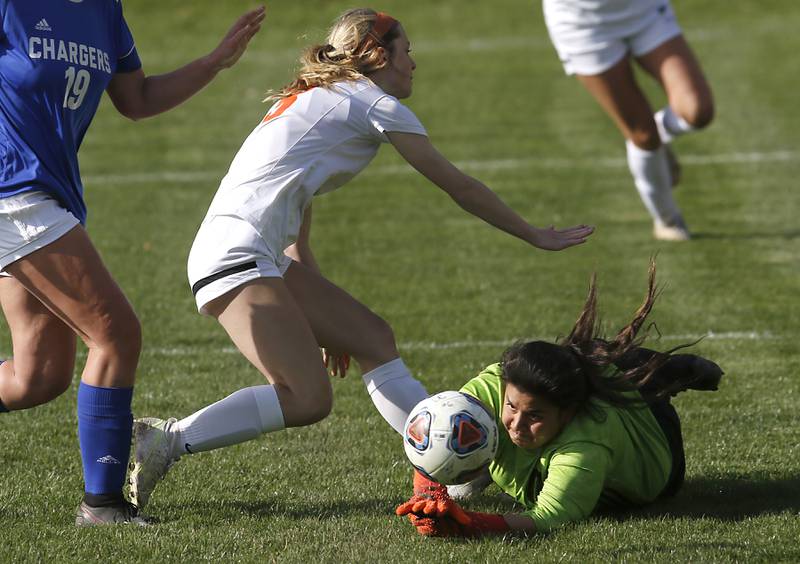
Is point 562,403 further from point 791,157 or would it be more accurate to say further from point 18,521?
point 791,157

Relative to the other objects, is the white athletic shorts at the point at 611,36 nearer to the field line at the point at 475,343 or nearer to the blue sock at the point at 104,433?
the field line at the point at 475,343

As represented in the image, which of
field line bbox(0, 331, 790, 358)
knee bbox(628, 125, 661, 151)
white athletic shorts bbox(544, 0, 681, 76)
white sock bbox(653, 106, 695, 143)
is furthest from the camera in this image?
white sock bbox(653, 106, 695, 143)

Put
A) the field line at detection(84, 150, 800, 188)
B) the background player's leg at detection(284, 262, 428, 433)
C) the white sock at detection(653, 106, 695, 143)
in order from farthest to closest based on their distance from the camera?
the field line at detection(84, 150, 800, 188) < the white sock at detection(653, 106, 695, 143) < the background player's leg at detection(284, 262, 428, 433)

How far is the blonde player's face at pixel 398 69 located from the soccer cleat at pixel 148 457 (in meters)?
1.43

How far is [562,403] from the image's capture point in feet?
14.5

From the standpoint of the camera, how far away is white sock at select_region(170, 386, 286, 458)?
14.7 feet

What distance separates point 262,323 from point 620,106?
16.0 ft

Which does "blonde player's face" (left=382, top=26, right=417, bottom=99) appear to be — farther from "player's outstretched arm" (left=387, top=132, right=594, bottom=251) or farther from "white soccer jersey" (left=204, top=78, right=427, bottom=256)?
"player's outstretched arm" (left=387, top=132, right=594, bottom=251)

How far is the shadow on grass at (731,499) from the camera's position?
15.1 feet

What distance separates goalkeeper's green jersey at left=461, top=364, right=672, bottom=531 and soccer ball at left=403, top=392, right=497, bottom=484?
0.67ft

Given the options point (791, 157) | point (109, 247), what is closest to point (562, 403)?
point (109, 247)

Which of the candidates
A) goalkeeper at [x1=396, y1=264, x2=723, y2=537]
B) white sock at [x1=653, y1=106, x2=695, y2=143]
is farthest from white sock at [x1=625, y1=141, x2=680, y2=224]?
goalkeeper at [x1=396, y1=264, x2=723, y2=537]

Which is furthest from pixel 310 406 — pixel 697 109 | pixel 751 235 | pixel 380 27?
pixel 751 235

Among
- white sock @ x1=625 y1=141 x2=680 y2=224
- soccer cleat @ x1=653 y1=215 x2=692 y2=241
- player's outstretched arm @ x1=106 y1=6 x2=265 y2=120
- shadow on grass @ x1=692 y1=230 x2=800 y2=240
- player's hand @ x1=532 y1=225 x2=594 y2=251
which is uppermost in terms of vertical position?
player's outstretched arm @ x1=106 y1=6 x2=265 y2=120
